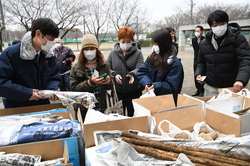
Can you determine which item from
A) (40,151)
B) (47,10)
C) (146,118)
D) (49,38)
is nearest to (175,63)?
(146,118)

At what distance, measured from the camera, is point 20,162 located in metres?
1.19

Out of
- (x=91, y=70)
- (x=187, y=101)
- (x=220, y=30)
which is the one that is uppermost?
(x=220, y=30)

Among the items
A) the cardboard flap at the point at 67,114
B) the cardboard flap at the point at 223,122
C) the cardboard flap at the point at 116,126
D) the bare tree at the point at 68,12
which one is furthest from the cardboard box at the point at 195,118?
the bare tree at the point at 68,12

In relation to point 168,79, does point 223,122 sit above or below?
below

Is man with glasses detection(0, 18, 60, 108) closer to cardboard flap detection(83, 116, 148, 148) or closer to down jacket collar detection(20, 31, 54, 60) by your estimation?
down jacket collar detection(20, 31, 54, 60)

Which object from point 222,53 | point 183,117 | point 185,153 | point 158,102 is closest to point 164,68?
point 158,102

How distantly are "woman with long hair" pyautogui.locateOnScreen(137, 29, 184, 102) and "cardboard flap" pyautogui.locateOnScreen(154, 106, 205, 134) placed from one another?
0.76 m

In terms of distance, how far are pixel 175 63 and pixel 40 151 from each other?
1.79 m

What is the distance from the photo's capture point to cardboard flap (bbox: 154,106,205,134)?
5.25ft

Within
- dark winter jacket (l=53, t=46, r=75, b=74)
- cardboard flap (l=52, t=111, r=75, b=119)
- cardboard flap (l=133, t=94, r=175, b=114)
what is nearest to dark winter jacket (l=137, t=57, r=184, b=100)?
cardboard flap (l=133, t=94, r=175, b=114)

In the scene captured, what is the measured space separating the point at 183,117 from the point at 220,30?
1.57m

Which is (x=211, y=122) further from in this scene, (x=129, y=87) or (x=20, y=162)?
(x=129, y=87)

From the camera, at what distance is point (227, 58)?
2.70 m

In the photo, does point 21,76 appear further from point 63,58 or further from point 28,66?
point 63,58
